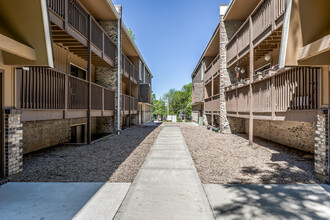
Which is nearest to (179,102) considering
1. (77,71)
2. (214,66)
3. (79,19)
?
(214,66)

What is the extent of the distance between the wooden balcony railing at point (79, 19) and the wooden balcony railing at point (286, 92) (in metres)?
7.71

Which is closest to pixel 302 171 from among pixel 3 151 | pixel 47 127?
pixel 3 151

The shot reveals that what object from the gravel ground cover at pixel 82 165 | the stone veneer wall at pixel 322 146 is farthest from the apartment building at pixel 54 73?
the stone veneer wall at pixel 322 146

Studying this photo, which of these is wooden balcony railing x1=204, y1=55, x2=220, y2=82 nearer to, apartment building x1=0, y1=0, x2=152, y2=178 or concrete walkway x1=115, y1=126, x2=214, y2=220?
apartment building x1=0, y1=0, x2=152, y2=178

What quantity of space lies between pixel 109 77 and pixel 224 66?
318 inches

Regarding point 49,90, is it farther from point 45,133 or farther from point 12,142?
point 45,133

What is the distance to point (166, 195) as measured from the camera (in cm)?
359

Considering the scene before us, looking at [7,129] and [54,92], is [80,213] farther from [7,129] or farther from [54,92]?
[54,92]

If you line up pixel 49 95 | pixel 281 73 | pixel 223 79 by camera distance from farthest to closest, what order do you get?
pixel 223 79 → pixel 281 73 → pixel 49 95

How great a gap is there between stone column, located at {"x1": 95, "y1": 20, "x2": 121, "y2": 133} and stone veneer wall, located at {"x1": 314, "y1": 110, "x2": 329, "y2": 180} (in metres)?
10.6

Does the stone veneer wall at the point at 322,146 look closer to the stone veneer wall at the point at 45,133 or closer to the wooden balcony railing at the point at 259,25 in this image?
the wooden balcony railing at the point at 259,25

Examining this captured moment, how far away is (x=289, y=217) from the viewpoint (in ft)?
9.39

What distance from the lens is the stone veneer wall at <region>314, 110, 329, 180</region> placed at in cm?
431

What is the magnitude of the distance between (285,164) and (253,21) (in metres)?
7.20
